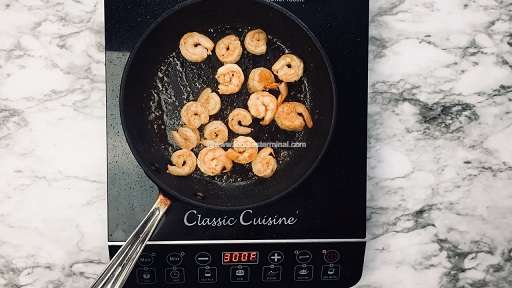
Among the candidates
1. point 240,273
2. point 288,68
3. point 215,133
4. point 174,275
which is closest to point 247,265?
point 240,273

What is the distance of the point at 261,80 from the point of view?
899 millimetres

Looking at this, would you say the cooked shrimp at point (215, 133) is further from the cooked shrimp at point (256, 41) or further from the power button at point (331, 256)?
the power button at point (331, 256)

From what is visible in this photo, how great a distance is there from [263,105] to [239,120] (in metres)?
0.05

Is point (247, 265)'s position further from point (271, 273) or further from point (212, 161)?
point (212, 161)

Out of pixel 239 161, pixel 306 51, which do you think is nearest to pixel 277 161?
pixel 239 161

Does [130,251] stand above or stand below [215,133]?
below

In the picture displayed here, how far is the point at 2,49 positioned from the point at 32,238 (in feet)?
1.09

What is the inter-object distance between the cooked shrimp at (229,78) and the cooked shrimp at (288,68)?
67 millimetres

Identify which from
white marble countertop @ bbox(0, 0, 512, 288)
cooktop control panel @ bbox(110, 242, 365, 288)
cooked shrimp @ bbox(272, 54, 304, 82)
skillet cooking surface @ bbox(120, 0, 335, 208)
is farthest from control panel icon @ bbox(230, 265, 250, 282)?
cooked shrimp @ bbox(272, 54, 304, 82)

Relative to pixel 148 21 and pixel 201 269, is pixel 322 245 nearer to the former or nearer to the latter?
pixel 201 269

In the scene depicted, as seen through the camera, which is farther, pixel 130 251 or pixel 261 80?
pixel 261 80

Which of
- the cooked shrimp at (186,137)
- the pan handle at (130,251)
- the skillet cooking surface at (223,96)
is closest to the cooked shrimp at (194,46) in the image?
the skillet cooking surface at (223,96)

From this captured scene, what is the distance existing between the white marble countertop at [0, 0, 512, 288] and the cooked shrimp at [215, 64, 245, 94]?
0.68 feet

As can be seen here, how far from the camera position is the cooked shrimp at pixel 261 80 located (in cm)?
90
